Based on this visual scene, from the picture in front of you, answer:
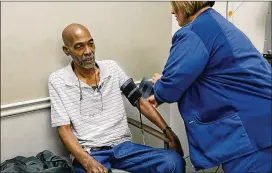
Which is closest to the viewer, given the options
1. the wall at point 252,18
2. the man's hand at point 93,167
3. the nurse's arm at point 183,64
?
the nurse's arm at point 183,64

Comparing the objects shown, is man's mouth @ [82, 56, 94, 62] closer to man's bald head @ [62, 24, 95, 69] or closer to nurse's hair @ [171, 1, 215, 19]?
man's bald head @ [62, 24, 95, 69]

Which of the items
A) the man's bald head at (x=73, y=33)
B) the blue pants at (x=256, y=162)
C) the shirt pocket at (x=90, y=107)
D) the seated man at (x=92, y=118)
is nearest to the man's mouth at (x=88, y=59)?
the seated man at (x=92, y=118)

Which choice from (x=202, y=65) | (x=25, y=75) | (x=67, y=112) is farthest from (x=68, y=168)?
(x=202, y=65)

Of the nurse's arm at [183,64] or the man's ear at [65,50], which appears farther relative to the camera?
the man's ear at [65,50]

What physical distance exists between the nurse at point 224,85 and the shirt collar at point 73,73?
1.62 feet

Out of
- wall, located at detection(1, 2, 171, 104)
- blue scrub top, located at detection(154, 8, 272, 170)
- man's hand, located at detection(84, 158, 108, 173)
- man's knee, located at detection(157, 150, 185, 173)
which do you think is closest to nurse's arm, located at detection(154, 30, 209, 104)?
blue scrub top, located at detection(154, 8, 272, 170)

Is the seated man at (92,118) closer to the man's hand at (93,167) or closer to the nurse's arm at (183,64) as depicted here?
the man's hand at (93,167)

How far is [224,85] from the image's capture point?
1244mm

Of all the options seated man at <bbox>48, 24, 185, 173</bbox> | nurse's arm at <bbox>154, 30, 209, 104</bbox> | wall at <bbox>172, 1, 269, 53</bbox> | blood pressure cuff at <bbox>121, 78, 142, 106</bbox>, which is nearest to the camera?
nurse's arm at <bbox>154, 30, 209, 104</bbox>

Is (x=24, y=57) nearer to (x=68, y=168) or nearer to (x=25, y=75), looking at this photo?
(x=25, y=75)

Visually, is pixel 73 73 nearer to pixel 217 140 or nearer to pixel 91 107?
pixel 91 107

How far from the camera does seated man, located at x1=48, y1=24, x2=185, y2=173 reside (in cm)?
154

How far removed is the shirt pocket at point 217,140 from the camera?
1.25 meters

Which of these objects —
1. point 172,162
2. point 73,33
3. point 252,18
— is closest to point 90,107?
point 73,33
